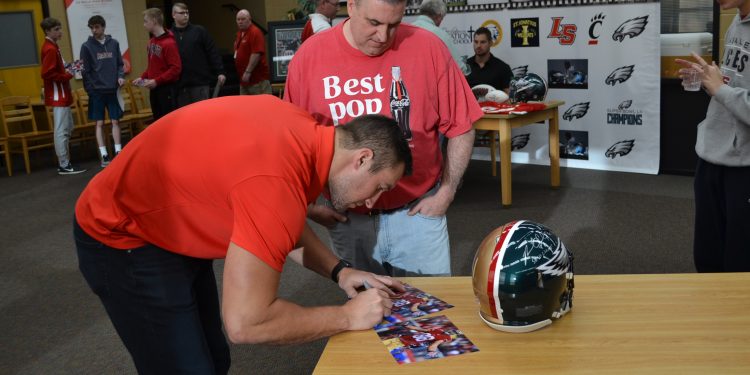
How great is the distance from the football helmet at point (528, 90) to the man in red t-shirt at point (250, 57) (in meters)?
3.55

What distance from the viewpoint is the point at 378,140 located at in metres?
1.71

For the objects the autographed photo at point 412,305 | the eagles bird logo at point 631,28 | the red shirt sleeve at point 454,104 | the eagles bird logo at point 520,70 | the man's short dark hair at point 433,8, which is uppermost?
the man's short dark hair at point 433,8

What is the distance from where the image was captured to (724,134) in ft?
9.53

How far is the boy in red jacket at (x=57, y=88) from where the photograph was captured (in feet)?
25.3

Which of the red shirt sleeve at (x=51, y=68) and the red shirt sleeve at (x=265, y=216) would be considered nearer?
the red shirt sleeve at (x=265, y=216)

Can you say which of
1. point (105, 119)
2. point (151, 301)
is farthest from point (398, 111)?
point (105, 119)

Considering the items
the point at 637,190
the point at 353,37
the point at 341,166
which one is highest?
the point at 353,37

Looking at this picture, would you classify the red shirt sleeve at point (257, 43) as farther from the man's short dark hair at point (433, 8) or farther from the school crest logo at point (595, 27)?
the school crest logo at point (595, 27)

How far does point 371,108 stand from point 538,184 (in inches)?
169

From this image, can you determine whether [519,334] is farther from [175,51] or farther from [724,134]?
[175,51]

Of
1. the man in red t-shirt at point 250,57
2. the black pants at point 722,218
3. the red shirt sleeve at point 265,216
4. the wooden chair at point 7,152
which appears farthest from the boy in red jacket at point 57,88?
the red shirt sleeve at point 265,216

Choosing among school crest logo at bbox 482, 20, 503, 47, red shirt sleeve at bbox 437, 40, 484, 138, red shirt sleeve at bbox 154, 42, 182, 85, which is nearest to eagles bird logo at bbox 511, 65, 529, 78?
school crest logo at bbox 482, 20, 503, 47

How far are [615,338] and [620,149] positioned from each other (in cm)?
526

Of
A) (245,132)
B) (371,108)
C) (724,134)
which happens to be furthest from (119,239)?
(724,134)
